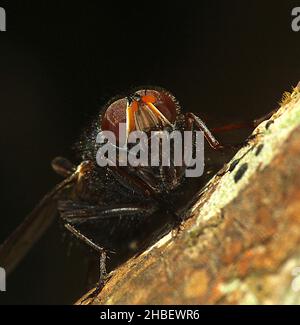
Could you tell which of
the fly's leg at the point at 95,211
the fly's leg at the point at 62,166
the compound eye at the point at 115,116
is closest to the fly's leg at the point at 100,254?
the fly's leg at the point at 95,211

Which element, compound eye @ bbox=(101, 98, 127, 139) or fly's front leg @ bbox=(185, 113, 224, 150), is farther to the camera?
Result: compound eye @ bbox=(101, 98, 127, 139)

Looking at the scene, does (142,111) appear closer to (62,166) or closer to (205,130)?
(205,130)

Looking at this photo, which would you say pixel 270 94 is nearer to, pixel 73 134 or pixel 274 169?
pixel 73 134

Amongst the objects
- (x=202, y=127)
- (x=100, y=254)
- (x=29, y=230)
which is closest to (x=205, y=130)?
(x=202, y=127)

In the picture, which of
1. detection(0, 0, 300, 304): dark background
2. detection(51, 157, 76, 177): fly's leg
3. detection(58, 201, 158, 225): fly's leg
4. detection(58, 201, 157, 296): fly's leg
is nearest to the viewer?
detection(58, 201, 157, 296): fly's leg

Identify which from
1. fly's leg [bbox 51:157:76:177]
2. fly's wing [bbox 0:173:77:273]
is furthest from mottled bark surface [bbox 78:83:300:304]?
fly's leg [bbox 51:157:76:177]

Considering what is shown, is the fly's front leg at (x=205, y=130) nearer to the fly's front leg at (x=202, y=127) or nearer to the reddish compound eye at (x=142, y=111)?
the fly's front leg at (x=202, y=127)

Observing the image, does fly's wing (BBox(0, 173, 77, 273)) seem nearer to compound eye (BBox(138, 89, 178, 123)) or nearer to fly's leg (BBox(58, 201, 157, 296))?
fly's leg (BBox(58, 201, 157, 296))

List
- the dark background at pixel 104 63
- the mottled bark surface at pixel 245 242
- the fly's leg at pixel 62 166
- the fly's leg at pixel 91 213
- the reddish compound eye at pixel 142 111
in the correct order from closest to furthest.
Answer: the mottled bark surface at pixel 245 242 < the reddish compound eye at pixel 142 111 < the fly's leg at pixel 91 213 < the fly's leg at pixel 62 166 < the dark background at pixel 104 63
